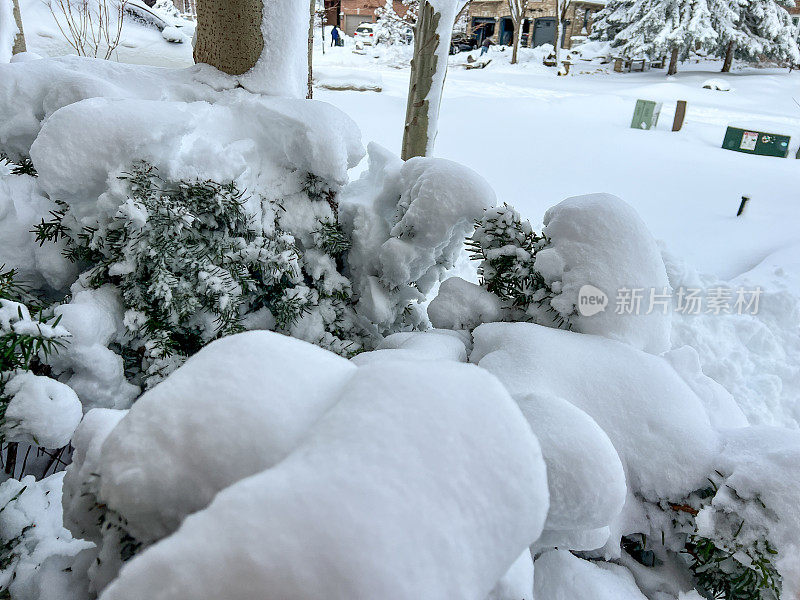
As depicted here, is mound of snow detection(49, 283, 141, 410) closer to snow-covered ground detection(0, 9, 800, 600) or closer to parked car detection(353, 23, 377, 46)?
snow-covered ground detection(0, 9, 800, 600)

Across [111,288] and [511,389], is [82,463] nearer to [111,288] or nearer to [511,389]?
[111,288]

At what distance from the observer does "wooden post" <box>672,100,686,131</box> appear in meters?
9.13

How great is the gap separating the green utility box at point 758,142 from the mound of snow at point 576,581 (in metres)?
9.21

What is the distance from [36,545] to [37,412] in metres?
0.34

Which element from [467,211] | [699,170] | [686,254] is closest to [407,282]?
[467,211]

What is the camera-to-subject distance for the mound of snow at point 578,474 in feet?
2.75

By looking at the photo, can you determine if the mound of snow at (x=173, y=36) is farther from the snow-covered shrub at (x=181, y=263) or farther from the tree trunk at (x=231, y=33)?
the snow-covered shrub at (x=181, y=263)

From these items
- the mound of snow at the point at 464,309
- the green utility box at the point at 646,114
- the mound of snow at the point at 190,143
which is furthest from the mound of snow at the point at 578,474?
the green utility box at the point at 646,114

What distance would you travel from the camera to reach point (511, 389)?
3.86 ft

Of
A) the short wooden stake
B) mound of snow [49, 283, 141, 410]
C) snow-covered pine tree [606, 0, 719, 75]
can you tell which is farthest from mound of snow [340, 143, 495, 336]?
snow-covered pine tree [606, 0, 719, 75]

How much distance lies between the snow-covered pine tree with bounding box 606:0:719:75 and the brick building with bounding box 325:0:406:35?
10.4 meters

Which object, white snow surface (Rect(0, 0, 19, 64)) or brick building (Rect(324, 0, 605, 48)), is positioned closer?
white snow surface (Rect(0, 0, 19, 64))

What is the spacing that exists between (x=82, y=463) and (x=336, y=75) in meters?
12.4

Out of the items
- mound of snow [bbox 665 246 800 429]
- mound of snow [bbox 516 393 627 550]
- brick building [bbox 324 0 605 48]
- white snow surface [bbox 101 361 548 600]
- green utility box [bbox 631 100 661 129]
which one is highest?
brick building [bbox 324 0 605 48]
